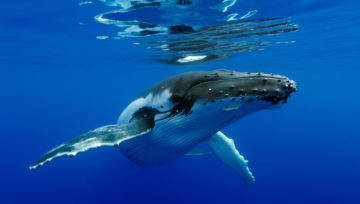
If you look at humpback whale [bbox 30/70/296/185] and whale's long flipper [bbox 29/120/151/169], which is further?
whale's long flipper [bbox 29/120/151/169]

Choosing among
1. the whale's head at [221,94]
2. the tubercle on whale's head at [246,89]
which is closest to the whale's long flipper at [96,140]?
the whale's head at [221,94]

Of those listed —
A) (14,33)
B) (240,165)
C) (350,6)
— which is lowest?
(240,165)

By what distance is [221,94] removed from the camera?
3125 mm

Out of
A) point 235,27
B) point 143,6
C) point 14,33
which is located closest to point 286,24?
point 235,27

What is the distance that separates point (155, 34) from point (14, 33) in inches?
366

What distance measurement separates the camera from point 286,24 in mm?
14750

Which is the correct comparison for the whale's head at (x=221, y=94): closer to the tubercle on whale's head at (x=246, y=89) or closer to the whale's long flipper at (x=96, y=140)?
the tubercle on whale's head at (x=246, y=89)

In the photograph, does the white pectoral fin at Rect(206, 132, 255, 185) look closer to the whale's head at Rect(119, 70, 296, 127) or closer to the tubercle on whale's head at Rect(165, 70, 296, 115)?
the whale's head at Rect(119, 70, 296, 127)

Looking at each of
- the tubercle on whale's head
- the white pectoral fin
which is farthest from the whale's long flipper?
the white pectoral fin

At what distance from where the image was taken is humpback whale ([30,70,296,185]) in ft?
10.0

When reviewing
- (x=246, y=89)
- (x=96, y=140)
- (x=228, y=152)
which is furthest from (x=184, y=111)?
(x=228, y=152)

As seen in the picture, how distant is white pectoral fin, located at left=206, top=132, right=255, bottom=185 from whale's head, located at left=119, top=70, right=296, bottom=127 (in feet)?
10.3

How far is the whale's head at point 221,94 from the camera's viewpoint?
301 cm

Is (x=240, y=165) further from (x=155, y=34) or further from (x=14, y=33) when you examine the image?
(x=14, y=33)
